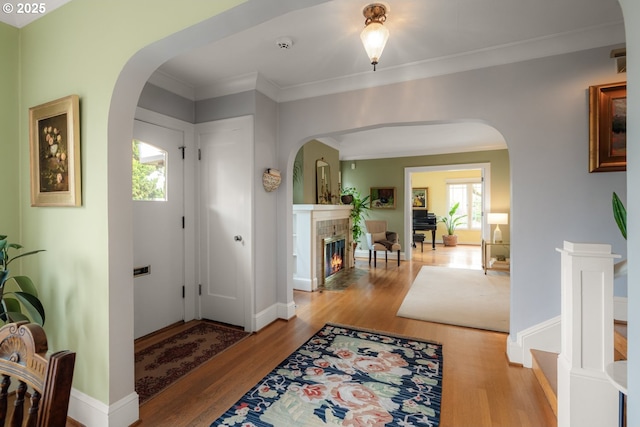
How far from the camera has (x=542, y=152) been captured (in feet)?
7.46

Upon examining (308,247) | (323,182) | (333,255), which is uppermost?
(323,182)

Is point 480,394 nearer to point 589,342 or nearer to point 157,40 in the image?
point 589,342

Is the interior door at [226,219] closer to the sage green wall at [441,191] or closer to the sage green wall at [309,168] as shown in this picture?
the sage green wall at [309,168]

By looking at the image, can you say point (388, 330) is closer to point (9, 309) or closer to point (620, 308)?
point (620, 308)

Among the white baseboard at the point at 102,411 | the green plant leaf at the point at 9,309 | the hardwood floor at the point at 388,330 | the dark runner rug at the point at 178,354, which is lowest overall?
the hardwood floor at the point at 388,330

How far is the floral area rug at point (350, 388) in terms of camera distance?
1756 mm

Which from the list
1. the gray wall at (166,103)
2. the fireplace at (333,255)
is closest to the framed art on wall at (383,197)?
the fireplace at (333,255)

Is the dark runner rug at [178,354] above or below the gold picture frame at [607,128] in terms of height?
below

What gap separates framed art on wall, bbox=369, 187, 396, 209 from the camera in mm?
7215

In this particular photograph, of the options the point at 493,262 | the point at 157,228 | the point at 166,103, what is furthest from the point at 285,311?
the point at 493,262

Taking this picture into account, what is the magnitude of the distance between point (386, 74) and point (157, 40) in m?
1.96

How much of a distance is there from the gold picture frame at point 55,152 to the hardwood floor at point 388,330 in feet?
4.70

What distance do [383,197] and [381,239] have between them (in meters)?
1.35

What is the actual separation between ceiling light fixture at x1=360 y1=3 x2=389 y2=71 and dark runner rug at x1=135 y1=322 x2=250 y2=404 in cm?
261
